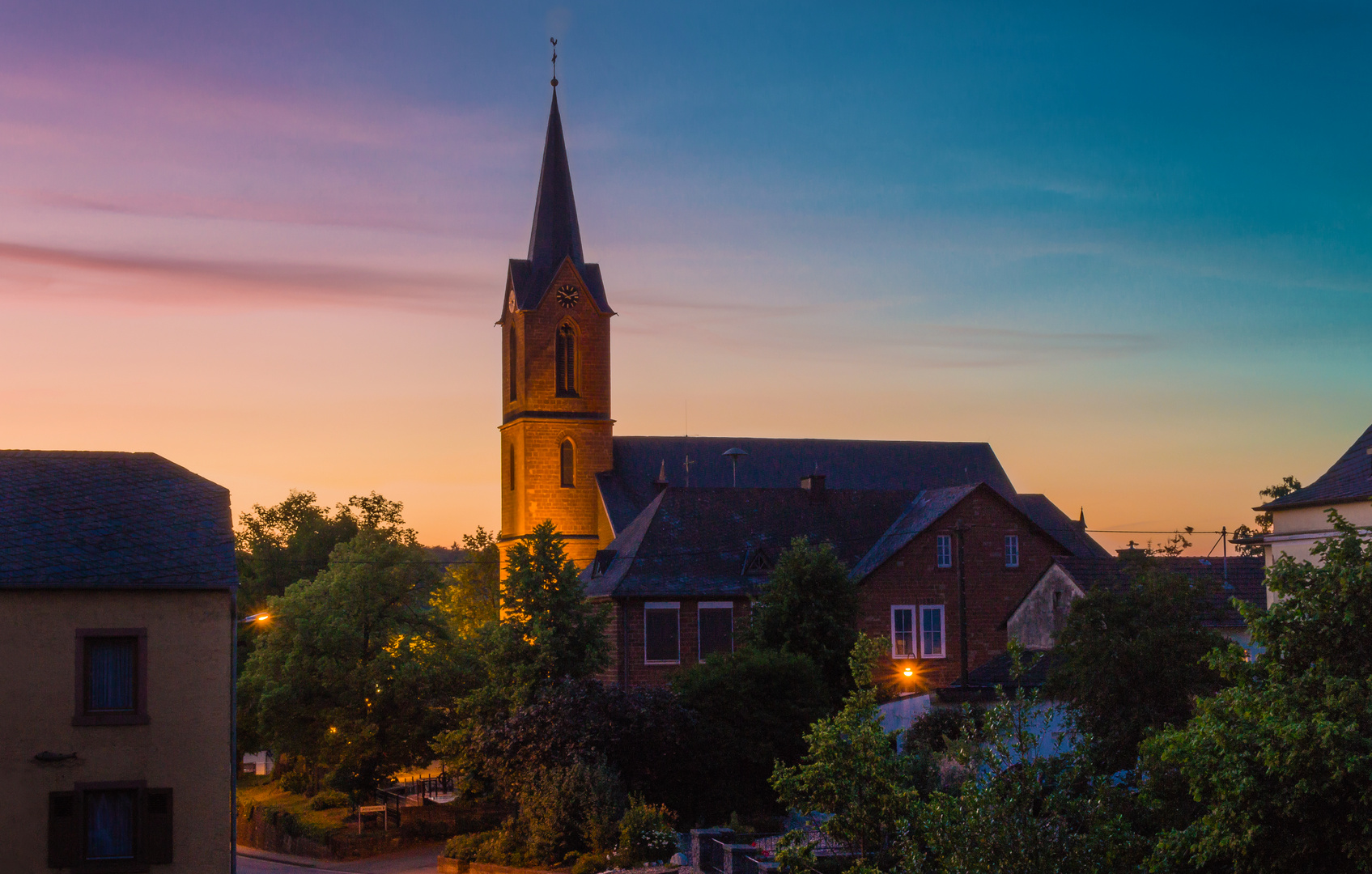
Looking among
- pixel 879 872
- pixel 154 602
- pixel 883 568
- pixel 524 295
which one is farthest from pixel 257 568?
pixel 879 872

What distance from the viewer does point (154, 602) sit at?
82.1 feet

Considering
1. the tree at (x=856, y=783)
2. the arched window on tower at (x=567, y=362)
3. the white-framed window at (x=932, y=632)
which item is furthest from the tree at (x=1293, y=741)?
the arched window on tower at (x=567, y=362)

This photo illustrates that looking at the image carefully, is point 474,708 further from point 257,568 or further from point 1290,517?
point 257,568

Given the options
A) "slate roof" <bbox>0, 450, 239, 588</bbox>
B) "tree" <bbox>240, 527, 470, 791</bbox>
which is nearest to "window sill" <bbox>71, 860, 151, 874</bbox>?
"slate roof" <bbox>0, 450, 239, 588</bbox>

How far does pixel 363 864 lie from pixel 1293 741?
27.1 m

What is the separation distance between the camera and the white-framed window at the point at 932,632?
161 feet

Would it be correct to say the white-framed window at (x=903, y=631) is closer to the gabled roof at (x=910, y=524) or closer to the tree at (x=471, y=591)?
the gabled roof at (x=910, y=524)

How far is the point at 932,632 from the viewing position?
49.2 m

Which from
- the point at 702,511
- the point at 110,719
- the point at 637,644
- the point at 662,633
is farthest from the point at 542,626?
the point at 702,511

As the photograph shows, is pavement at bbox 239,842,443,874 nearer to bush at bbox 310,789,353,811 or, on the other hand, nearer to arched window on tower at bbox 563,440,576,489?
bush at bbox 310,789,353,811

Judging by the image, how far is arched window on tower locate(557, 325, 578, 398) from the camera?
229ft

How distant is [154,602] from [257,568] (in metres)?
47.5

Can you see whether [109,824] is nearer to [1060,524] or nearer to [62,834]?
[62,834]

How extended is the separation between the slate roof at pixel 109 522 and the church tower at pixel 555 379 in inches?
1514
